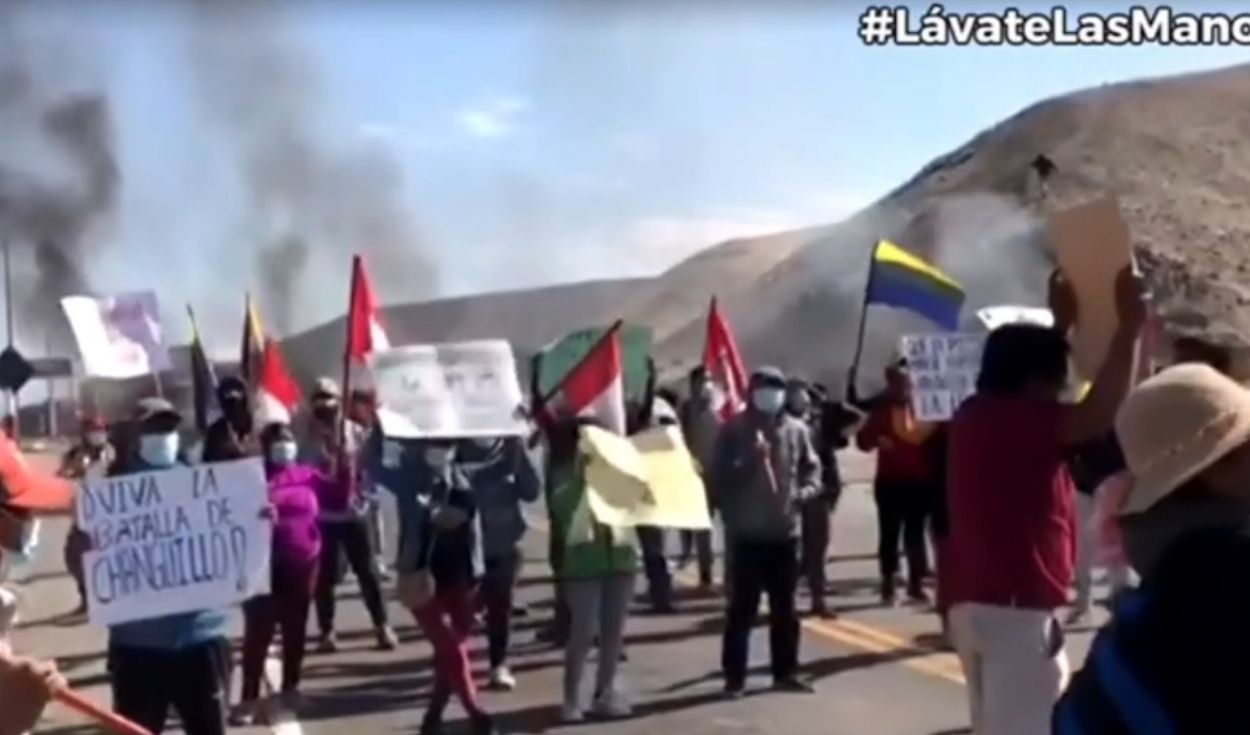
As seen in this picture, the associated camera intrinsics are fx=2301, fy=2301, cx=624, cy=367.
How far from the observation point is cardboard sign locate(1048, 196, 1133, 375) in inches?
227

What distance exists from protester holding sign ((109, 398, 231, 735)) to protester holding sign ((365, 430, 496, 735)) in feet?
8.28

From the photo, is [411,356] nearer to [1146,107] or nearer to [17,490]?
[17,490]

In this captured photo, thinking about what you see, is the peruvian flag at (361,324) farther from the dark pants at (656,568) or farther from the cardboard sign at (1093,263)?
the cardboard sign at (1093,263)

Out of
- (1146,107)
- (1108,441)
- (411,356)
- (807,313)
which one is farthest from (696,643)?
(1146,107)

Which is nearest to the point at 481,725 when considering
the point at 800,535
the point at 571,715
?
the point at 571,715

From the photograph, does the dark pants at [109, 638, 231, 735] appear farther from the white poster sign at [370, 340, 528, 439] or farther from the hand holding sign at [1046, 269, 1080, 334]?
the white poster sign at [370, 340, 528, 439]

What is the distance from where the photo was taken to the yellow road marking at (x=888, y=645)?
39.1 ft

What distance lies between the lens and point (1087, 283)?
5.88 m

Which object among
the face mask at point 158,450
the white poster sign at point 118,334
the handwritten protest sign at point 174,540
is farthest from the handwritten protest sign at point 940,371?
the handwritten protest sign at point 174,540

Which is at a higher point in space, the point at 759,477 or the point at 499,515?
the point at 759,477

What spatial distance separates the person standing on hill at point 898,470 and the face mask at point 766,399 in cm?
248

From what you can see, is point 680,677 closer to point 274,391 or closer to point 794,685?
point 794,685

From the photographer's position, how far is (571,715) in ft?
34.9

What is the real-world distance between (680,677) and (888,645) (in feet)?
4.87
